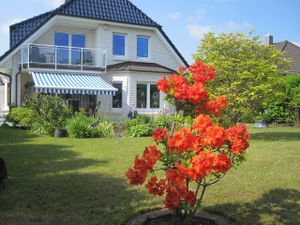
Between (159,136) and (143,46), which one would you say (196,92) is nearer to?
(159,136)

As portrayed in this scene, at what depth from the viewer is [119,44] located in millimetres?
30562

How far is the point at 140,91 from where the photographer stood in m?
29.5

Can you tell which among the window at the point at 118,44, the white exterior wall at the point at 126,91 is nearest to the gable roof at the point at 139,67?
the white exterior wall at the point at 126,91

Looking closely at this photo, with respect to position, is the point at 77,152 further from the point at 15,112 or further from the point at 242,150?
the point at 15,112

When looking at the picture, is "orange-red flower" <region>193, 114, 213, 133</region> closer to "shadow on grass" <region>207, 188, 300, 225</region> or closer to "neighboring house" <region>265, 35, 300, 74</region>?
"shadow on grass" <region>207, 188, 300, 225</region>

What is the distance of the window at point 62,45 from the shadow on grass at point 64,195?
16614mm

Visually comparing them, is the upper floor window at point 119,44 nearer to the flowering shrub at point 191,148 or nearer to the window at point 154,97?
the window at point 154,97

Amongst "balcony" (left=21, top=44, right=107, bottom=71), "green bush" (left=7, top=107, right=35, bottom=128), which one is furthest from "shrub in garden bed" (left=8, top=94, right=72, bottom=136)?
"balcony" (left=21, top=44, right=107, bottom=71)

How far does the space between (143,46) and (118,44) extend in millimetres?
2181

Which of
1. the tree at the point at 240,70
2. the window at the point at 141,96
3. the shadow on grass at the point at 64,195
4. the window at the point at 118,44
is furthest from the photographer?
the window at the point at 118,44

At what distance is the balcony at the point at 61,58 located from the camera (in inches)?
1032

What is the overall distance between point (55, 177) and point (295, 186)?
5.75m

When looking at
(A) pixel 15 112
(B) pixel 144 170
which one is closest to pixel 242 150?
(B) pixel 144 170

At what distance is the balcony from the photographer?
86.0ft
